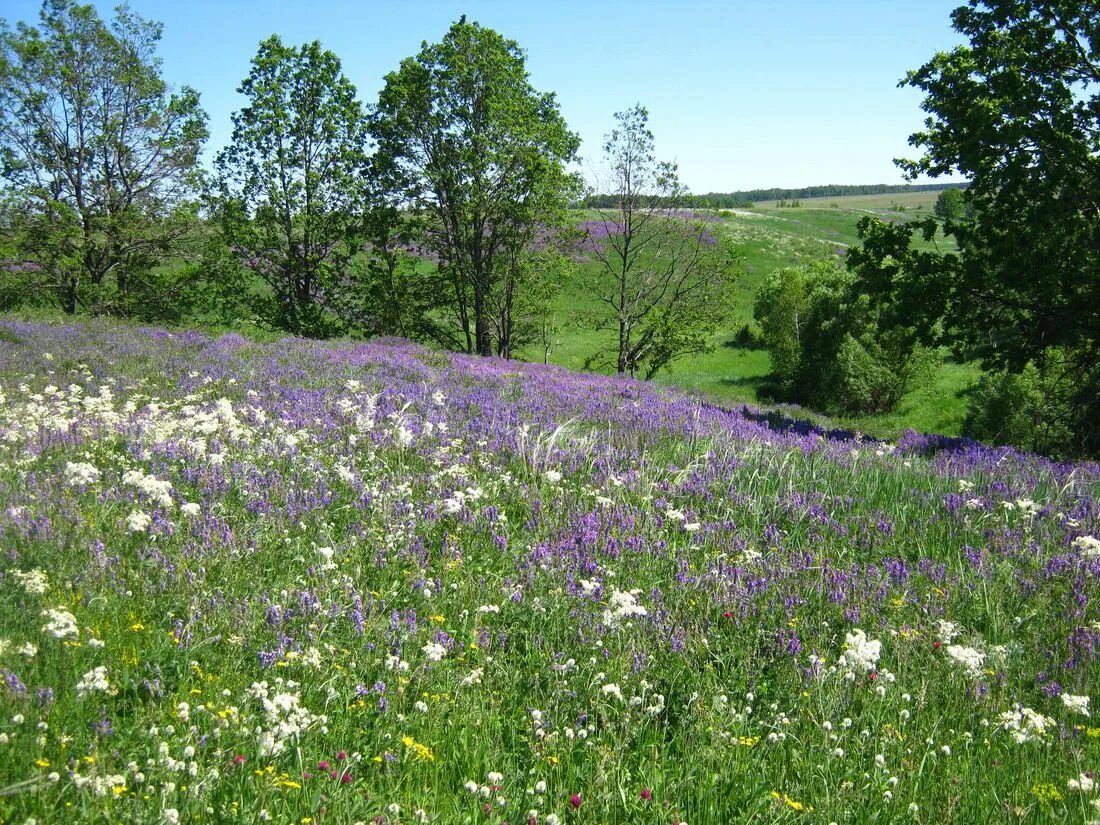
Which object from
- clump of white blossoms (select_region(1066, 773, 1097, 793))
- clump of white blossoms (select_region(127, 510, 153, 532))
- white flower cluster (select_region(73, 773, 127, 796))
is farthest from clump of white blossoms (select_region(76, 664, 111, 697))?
clump of white blossoms (select_region(1066, 773, 1097, 793))

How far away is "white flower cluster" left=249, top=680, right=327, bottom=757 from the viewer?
259cm

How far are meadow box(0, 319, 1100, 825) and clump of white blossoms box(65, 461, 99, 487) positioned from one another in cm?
3

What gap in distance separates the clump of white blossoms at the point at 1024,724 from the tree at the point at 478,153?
23073 millimetres

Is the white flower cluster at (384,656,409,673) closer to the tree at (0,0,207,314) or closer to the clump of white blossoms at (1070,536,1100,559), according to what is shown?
the clump of white blossoms at (1070,536,1100,559)

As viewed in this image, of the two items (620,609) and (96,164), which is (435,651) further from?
(96,164)

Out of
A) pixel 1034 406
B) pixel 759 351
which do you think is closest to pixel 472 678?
pixel 1034 406

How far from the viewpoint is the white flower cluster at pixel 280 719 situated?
2.59 metres

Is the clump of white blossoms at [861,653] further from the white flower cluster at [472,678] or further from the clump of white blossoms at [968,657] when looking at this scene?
the white flower cluster at [472,678]

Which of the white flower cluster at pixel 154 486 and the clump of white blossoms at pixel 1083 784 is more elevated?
the white flower cluster at pixel 154 486

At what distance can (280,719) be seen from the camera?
9.55ft

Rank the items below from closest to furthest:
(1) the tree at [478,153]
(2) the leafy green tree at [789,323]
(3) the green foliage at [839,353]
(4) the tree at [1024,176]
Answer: (4) the tree at [1024,176] < (1) the tree at [478,153] < (3) the green foliage at [839,353] < (2) the leafy green tree at [789,323]

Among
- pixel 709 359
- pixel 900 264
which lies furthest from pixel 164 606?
pixel 709 359

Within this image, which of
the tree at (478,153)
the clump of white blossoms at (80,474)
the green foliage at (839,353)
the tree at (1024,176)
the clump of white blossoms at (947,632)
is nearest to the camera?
the clump of white blossoms at (947,632)

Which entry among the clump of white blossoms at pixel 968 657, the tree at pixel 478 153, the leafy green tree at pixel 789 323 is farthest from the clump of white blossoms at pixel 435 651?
the leafy green tree at pixel 789 323
